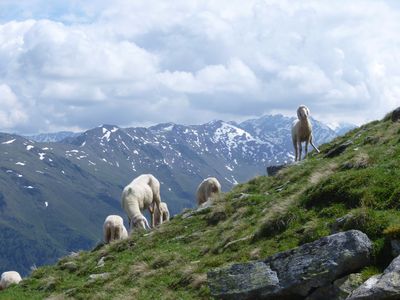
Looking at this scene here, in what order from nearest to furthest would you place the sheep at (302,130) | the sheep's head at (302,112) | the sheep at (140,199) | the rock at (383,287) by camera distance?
the rock at (383,287)
the sheep at (140,199)
the sheep's head at (302,112)
the sheep at (302,130)

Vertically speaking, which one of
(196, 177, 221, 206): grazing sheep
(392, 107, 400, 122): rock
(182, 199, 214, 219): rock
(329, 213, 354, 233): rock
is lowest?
(329, 213, 354, 233): rock

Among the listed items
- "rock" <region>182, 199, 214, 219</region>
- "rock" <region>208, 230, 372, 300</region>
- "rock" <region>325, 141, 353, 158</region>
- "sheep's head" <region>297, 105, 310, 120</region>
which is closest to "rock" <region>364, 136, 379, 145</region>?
"rock" <region>325, 141, 353, 158</region>

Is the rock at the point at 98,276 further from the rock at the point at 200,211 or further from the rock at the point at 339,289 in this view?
the rock at the point at 339,289

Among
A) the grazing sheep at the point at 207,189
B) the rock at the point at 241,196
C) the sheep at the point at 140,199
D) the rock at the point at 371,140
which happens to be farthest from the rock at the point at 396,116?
Answer: the sheep at the point at 140,199

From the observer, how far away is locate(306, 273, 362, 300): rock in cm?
1051

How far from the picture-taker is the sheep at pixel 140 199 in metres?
31.1

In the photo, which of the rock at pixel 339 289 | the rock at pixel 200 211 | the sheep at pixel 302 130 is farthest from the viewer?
the sheep at pixel 302 130

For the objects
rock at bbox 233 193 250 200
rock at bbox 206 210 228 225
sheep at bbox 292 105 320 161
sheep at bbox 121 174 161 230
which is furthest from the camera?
sheep at bbox 292 105 320 161

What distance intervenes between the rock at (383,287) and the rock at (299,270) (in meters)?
1.22

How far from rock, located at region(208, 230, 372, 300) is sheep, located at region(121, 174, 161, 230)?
61.5 feet

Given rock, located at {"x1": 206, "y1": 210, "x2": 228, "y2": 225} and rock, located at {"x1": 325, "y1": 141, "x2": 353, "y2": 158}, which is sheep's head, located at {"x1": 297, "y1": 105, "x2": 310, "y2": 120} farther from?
rock, located at {"x1": 206, "y1": 210, "x2": 228, "y2": 225}

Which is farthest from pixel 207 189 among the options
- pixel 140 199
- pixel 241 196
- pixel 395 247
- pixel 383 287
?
pixel 383 287

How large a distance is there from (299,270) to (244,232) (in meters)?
6.89

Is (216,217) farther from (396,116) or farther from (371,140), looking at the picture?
(396,116)
